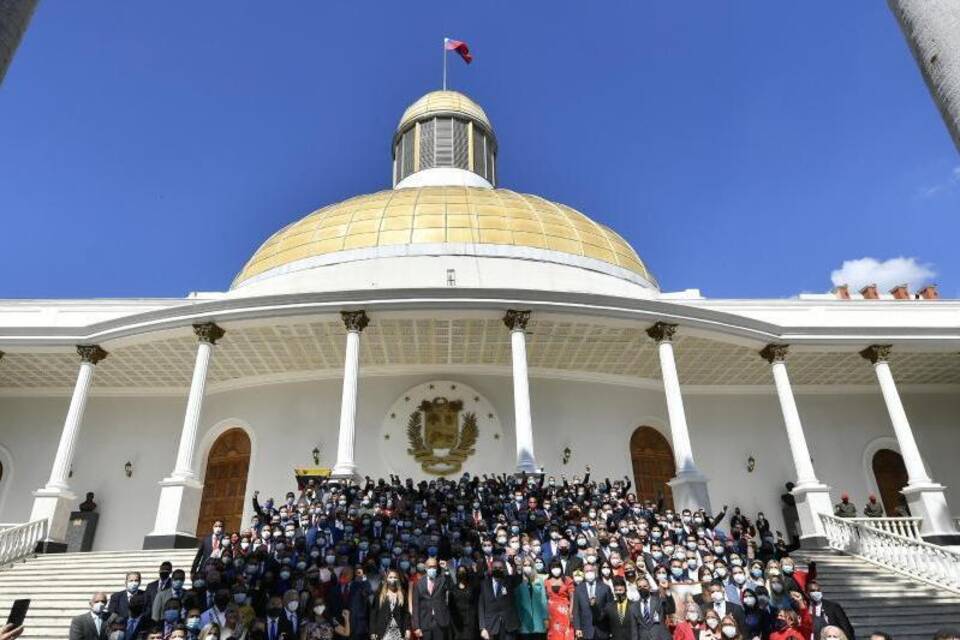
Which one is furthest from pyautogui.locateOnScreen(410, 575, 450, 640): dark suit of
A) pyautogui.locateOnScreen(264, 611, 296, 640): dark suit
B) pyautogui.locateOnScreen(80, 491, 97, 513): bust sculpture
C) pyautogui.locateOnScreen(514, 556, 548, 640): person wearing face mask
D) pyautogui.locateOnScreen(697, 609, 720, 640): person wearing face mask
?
pyautogui.locateOnScreen(80, 491, 97, 513): bust sculpture

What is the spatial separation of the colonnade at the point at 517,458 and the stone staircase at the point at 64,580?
1111 millimetres

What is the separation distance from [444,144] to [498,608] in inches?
996

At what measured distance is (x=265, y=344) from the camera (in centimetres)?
1625

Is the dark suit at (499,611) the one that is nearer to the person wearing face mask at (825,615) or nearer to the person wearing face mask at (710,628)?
the person wearing face mask at (710,628)

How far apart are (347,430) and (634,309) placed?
6648mm

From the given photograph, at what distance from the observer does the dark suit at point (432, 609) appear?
7215 mm

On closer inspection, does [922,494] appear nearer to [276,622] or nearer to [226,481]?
[276,622]

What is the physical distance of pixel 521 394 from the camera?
553 inches

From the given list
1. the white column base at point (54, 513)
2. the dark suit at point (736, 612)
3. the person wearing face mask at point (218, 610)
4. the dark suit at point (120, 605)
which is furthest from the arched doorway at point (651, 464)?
the white column base at point (54, 513)

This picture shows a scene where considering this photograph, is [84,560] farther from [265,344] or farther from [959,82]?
[959,82]

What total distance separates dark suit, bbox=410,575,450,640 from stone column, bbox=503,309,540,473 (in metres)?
5.83

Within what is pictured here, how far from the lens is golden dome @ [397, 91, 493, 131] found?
3088 centimetres

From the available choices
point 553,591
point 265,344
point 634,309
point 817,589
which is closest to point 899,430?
point 634,309

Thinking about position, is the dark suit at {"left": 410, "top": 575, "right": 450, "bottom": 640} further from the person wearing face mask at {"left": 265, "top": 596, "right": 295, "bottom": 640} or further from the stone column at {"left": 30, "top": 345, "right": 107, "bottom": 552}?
the stone column at {"left": 30, "top": 345, "right": 107, "bottom": 552}
